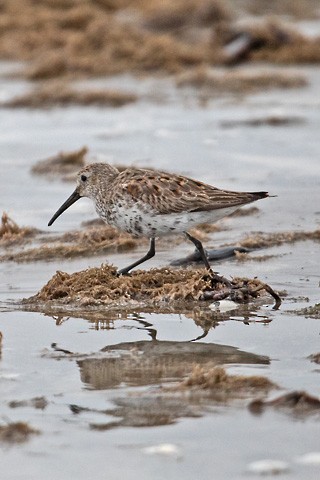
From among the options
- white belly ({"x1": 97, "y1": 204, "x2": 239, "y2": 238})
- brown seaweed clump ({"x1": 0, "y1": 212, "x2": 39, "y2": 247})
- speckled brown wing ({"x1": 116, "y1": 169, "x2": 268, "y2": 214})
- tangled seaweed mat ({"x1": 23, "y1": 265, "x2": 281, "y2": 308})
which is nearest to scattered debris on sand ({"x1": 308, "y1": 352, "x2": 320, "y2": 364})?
tangled seaweed mat ({"x1": 23, "y1": 265, "x2": 281, "y2": 308})

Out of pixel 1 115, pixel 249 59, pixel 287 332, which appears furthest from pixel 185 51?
pixel 287 332

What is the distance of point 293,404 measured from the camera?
5.24 metres

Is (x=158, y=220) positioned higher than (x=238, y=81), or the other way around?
(x=238, y=81)

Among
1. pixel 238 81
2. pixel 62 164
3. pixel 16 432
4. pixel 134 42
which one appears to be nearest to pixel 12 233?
pixel 62 164

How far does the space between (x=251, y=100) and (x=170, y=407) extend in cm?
1185

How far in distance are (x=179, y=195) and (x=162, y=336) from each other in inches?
64.3

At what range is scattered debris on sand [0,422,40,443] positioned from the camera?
5.02 m

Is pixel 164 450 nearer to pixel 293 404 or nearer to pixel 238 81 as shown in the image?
pixel 293 404

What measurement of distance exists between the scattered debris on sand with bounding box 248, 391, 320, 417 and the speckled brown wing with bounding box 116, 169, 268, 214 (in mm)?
2820

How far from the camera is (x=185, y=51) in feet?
65.0

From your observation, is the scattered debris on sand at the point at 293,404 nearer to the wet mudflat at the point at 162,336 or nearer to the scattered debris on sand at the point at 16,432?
the wet mudflat at the point at 162,336

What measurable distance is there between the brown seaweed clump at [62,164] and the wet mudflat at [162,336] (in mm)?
25

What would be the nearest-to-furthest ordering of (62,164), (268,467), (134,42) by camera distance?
1. (268,467)
2. (62,164)
3. (134,42)

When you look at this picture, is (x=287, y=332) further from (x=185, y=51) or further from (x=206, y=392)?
(x=185, y=51)
